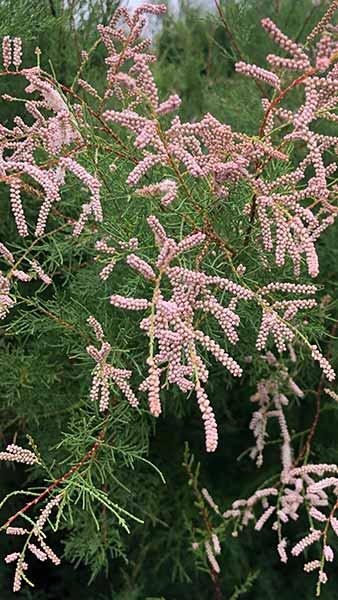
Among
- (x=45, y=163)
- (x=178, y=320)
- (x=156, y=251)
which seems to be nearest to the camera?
(x=178, y=320)

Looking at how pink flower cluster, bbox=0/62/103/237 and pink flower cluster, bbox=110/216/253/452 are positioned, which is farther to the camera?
pink flower cluster, bbox=0/62/103/237

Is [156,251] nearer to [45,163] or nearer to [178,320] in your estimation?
[45,163]

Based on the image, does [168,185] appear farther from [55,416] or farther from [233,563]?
[233,563]

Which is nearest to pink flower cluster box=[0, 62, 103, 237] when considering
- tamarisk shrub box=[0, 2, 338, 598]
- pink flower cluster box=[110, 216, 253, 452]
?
tamarisk shrub box=[0, 2, 338, 598]

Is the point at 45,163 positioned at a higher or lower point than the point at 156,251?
higher

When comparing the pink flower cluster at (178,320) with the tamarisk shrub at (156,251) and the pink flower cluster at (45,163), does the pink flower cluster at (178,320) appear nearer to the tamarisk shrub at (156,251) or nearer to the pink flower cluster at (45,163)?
the tamarisk shrub at (156,251)

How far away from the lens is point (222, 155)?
3.22 feet

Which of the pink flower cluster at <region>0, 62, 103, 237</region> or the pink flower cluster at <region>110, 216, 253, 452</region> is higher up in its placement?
the pink flower cluster at <region>0, 62, 103, 237</region>

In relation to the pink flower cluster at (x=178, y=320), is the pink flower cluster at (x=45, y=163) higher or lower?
higher

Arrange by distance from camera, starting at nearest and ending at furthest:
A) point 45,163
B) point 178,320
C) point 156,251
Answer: point 178,320 → point 45,163 → point 156,251

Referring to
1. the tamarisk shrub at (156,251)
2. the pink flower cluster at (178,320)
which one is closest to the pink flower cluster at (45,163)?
the tamarisk shrub at (156,251)

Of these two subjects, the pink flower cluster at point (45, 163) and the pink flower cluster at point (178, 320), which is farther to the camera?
the pink flower cluster at point (45, 163)

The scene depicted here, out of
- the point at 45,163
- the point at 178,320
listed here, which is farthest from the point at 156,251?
the point at 178,320

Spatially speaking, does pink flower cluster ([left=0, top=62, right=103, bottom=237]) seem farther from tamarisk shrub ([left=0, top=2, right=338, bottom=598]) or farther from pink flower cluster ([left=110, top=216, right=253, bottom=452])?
pink flower cluster ([left=110, top=216, right=253, bottom=452])
